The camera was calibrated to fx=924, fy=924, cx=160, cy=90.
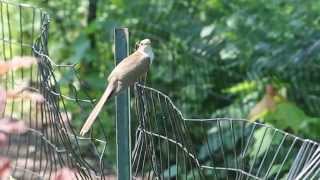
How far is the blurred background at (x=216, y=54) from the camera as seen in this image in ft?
16.0

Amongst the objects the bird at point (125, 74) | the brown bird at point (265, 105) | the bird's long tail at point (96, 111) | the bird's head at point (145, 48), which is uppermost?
the bird's head at point (145, 48)

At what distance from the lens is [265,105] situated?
191 inches

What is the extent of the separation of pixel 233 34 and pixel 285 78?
435mm

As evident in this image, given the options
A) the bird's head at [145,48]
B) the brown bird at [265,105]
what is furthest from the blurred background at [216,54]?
the bird's head at [145,48]

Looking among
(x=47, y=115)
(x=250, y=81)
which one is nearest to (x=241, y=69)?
(x=250, y=81)

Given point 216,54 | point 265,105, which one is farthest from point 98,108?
point 216,54

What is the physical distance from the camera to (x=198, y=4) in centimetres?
584

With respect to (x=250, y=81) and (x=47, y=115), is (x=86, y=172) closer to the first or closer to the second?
(x=47, y=115)

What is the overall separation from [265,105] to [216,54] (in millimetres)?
704

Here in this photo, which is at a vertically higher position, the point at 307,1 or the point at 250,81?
the point at 307,1

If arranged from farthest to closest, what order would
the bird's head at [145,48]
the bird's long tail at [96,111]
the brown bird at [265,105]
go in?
the brown bird at [265,105] → the bird's head at [145,48] → the bird's long tail at [96,111]

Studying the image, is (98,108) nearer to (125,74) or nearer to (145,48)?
(125,74)

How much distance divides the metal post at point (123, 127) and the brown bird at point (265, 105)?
8.34 ft

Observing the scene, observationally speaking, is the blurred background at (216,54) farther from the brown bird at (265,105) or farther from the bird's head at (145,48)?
the bird's head at (145,48)
